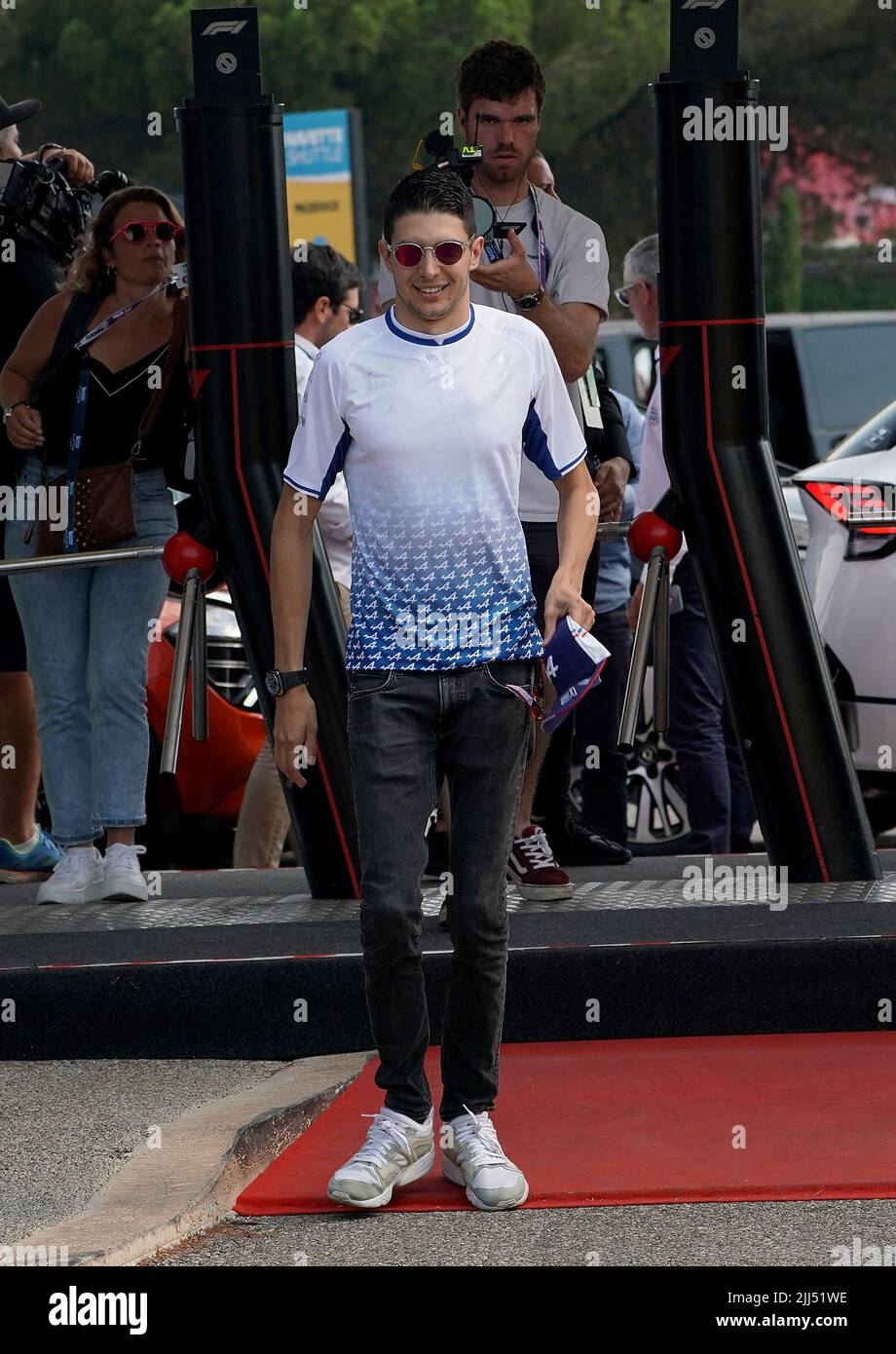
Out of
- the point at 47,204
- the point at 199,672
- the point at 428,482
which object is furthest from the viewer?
the point at 47,204

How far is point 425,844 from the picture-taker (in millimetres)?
4180

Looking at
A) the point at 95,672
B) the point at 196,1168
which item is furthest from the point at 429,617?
the point at 95,672

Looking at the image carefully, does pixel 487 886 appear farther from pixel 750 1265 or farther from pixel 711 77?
pixel 711 77

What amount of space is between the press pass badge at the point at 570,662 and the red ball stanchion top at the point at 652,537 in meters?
1.61

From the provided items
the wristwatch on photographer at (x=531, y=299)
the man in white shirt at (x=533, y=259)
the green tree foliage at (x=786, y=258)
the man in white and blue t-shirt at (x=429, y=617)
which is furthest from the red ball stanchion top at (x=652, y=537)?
the green tree foliage at (x=786, y=258)

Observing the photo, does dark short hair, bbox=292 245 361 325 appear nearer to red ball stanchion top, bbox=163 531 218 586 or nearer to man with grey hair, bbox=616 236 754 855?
man with grey hair, bbox=616 236 754 855

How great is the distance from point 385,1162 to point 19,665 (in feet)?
9.66

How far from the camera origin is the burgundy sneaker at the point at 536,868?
229 inches

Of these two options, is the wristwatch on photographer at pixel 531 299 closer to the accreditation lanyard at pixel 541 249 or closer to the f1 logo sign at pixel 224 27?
the accreditation lanyard at pixel 541 249

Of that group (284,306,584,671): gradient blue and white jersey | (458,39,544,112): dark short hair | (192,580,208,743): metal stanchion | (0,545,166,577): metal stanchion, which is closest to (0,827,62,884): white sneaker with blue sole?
(0,545,166,577): metal stanchion

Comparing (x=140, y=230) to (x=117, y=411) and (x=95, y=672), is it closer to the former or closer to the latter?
(x=117, y=411)

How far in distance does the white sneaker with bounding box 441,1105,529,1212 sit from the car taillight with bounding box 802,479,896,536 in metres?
3.25
